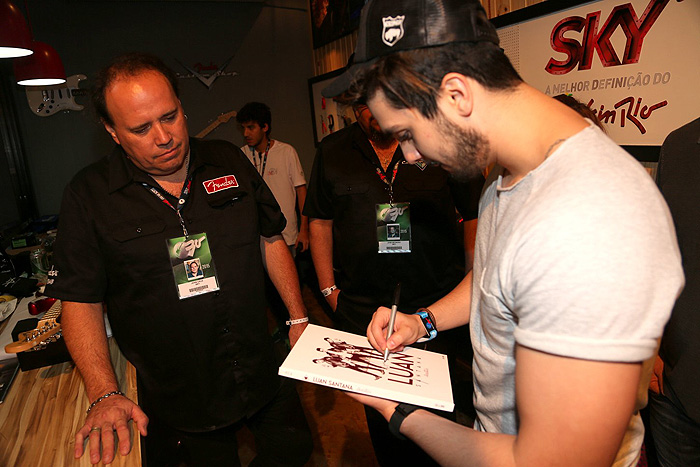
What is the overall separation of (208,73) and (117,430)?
5.29 metres

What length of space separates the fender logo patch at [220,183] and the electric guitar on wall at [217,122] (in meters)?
4.33

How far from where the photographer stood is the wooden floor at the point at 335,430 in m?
2.49

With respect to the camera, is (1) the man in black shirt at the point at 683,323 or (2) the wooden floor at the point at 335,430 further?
(2) the wooden floor at the point at 335,430

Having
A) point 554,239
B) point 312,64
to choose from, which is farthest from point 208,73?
point 554,239

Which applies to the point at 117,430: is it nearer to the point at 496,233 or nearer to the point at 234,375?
the point at 234,375

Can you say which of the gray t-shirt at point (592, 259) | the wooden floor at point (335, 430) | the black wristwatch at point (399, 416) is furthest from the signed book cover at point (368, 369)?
the wooden floor at point (335, 430)

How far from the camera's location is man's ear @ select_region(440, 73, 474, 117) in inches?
30.2

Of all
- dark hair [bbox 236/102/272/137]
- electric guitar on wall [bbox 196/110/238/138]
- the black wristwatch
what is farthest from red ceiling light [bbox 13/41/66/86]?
the black wristwatch

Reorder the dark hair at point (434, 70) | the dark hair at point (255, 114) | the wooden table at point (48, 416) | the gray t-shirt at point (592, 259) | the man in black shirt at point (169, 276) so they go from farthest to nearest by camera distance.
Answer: the dark hair at point (255, 114)
the man in black shirt at point (169, 276)
the wooden table at point (48, 416)
the dark hair at point (434, 70)
the gray t-shirt at point (592, 259)

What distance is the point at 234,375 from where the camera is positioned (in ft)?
5.46

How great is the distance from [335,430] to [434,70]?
257 centimetres

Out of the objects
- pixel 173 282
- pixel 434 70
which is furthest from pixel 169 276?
pixel 434 70

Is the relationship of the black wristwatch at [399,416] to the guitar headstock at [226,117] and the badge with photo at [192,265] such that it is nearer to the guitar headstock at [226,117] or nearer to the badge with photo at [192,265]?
the badge with photo at [192,265]

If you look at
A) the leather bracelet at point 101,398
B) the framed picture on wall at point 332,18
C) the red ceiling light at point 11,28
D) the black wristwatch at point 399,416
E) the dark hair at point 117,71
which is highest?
the framed picture on wall at point 332,18
